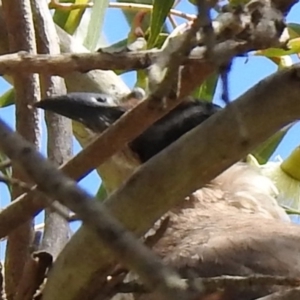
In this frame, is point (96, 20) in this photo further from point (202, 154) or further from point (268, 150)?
point (202, 154)

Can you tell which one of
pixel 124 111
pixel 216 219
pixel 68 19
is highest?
pixel 68 19

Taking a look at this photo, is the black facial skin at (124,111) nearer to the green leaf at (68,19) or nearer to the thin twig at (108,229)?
the green leaf at (68,19)

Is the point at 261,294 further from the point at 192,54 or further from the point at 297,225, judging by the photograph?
the point at 192,54

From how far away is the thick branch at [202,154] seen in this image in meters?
0.53

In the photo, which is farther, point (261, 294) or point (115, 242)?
point (261, 294)

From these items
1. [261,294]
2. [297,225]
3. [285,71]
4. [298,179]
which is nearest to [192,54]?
[285,71]

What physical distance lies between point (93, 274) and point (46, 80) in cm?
53

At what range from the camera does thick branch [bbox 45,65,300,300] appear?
0.53 m

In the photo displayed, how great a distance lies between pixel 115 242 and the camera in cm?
31

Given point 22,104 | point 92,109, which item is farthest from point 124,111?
point 22,104

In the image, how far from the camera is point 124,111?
1171mm

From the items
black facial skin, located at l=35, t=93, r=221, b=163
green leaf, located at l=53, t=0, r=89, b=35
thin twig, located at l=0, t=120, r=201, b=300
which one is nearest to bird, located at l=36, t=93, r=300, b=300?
black facial skin, located at l=35, t=93, r=221, b=163

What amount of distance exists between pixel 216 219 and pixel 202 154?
754 millimetres

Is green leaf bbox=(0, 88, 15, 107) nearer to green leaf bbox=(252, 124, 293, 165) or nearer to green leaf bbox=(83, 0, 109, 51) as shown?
green leaf bbox=(83, 0, 109, 51)
